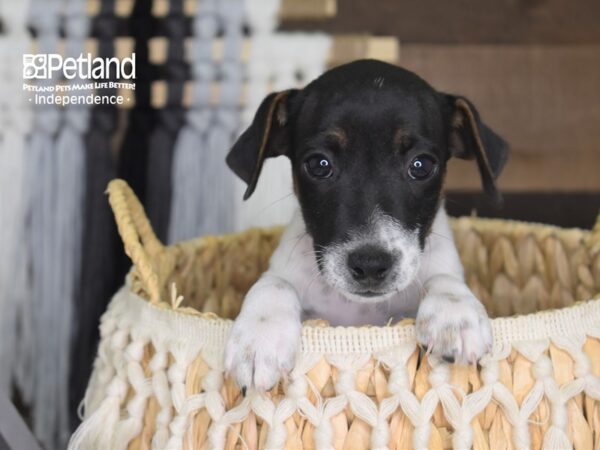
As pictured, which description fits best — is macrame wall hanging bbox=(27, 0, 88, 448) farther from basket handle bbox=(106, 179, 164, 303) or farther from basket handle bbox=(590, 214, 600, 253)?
basket handle bbox=(590, 214, 600, 253)

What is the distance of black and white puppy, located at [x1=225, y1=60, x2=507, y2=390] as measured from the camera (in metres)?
1.51

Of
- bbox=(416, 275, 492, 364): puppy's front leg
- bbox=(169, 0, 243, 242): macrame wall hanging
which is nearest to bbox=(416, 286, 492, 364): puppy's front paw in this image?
bbox=(416, 275, 492, 364): puppy's front leg

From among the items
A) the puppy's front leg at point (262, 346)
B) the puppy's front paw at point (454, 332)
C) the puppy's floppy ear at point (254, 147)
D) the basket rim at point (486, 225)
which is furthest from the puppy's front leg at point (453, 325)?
the basket rim at point (486, 225)

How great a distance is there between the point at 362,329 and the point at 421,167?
578 millimetres

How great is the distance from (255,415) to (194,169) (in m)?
1.60

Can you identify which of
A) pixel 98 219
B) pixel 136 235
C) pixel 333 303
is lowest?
pixel 98 219

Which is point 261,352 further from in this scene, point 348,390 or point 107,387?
point 107,387

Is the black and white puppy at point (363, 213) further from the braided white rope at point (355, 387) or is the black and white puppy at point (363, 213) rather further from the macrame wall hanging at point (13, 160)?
the macrame wall hanging at point (13, 160)

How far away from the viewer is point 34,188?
9.70 ft

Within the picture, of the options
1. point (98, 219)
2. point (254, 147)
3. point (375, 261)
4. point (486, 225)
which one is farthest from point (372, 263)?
point (98, 219)

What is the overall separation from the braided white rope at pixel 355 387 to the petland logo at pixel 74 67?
61.1 inches

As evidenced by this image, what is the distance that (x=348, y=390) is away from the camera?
147 cm

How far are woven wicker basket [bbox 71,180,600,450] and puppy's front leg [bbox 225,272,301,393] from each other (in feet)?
0.10

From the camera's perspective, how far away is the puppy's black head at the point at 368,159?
1.73 m
